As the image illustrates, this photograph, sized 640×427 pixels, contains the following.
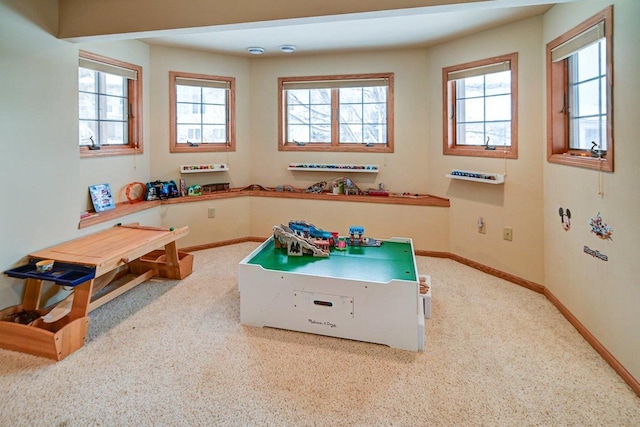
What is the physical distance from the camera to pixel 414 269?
2.55 m

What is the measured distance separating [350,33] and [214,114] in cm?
197

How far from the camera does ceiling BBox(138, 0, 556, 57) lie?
3047 mm

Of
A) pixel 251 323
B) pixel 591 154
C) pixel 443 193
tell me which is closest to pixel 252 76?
pixel 443 193

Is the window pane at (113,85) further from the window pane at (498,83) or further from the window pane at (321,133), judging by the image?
the window pane at (498,83)

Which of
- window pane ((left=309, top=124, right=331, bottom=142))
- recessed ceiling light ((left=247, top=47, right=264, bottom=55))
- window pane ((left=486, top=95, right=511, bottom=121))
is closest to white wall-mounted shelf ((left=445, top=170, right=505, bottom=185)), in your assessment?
window pane ((left=486, top=95, right=511, bottom=121))

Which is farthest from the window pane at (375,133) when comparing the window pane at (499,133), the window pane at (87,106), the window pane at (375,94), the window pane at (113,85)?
the window pane at (87,106)

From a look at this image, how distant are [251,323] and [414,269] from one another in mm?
1168

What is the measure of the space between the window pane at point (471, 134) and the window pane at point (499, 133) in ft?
0.24

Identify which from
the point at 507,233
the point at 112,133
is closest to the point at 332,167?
the point at 507,233

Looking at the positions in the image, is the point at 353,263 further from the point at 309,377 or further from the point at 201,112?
the point at 201,112

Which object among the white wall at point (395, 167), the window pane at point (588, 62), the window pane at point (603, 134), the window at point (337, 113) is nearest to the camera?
the white wall at point (395, 167)

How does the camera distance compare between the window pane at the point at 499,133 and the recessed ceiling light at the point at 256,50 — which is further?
the recessed ceiling light at the point at 256,50

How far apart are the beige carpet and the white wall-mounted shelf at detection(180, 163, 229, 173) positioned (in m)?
2.01

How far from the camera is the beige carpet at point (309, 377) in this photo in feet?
5.73
